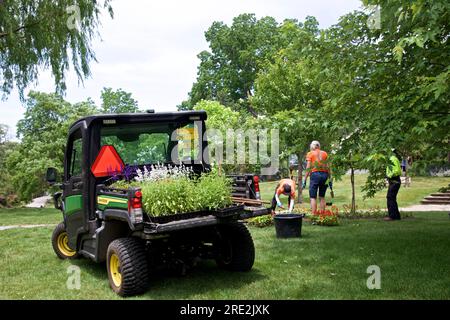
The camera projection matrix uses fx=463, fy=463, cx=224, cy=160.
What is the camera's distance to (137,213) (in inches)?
199

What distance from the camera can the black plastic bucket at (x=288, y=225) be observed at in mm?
8758

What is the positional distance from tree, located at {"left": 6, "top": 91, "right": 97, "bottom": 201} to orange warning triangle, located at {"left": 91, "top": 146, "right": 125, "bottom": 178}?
777 inches

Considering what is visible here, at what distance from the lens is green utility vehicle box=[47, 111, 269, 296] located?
5.31 meters

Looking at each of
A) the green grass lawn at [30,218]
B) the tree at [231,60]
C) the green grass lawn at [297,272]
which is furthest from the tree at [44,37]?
the tree at [231,60]

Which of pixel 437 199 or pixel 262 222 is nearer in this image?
pixel 262 222

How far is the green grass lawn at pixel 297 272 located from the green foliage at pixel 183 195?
1.00 meters

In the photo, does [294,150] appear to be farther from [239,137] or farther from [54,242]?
[239,137]

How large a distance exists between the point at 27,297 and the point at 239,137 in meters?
18.9

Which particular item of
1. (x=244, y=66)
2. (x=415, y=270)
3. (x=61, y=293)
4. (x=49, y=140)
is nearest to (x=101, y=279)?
(x=61, y=293)

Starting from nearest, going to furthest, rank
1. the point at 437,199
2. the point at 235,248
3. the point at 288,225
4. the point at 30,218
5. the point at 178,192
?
the point at 178,192
the point at 235,248
the point at 288,225
the point at 30,218
the point at 437,199

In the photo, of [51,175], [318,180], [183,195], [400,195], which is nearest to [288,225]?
[318,180]

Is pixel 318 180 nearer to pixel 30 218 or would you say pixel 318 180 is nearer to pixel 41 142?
pixel 30 218

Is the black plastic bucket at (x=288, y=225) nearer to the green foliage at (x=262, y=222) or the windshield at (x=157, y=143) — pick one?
the green foliage at (x=262, y=222)

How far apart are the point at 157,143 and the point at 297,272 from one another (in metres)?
2.78
